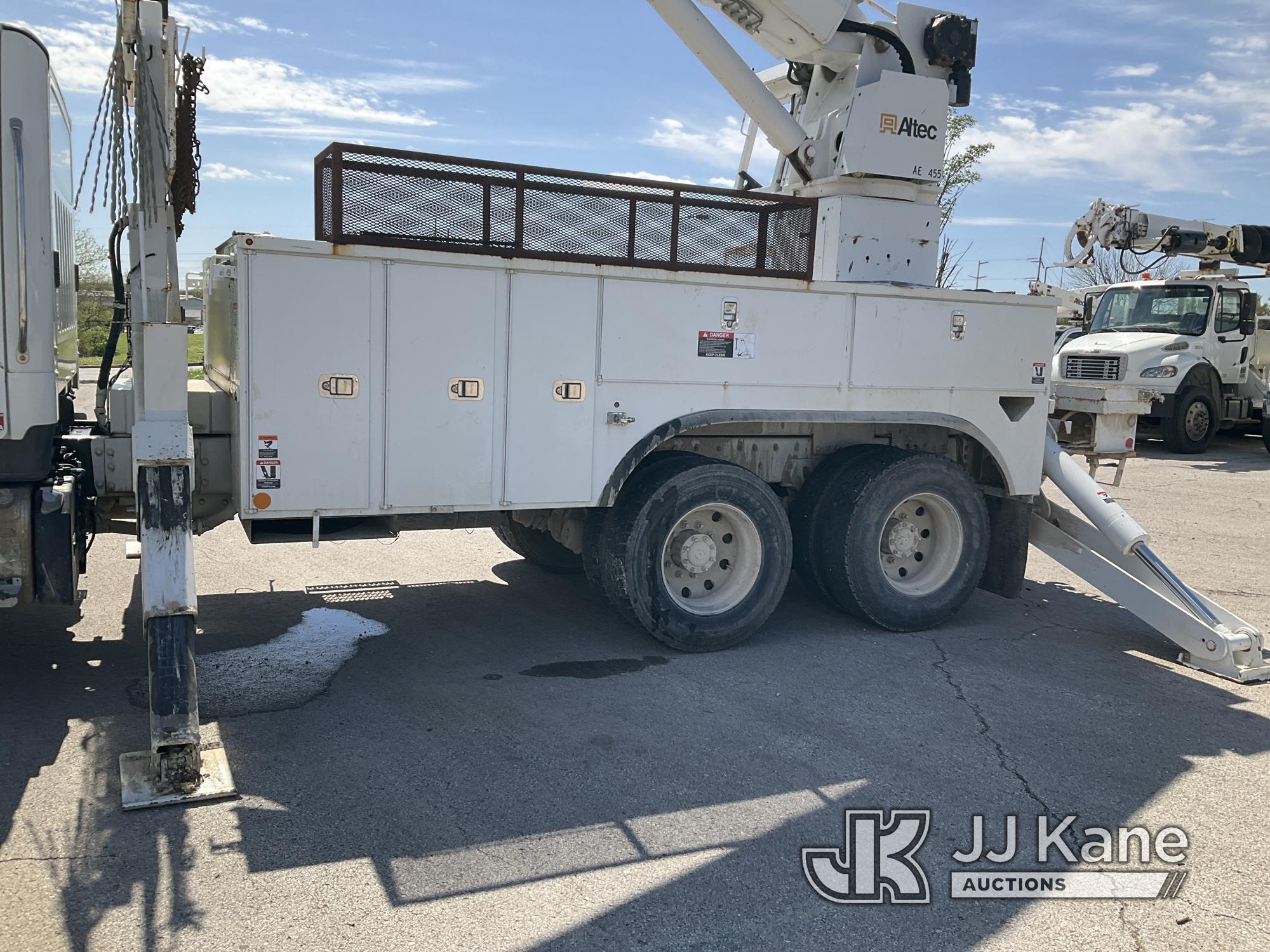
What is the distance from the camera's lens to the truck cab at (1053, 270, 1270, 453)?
18.7 metres

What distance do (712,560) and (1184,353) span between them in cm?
1568

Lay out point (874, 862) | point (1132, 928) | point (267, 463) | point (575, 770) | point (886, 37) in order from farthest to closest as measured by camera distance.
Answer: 1. point (886, 37)
2. point (267, 463)
3. point (575, 770)
4. point (874, 862)
5. point (1132, 928)

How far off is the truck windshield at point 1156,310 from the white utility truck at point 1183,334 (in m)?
0.02

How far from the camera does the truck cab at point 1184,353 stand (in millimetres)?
18703

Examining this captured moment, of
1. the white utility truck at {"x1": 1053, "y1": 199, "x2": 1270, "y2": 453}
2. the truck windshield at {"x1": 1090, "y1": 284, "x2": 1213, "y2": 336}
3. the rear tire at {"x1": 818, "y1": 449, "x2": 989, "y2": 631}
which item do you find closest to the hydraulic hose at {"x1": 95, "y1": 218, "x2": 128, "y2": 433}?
the rear tire at {"x1": 818, "y1": 449, "x2": 989, "y2": 631}

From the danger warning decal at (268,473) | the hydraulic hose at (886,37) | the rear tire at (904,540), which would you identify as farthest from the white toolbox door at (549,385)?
the hydraulic hose at (886,37)

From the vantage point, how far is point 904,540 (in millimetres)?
7367

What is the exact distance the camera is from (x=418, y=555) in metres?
9.05

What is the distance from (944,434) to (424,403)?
3.95 metres

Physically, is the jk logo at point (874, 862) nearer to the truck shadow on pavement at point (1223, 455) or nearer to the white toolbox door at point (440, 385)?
the white toolbox door at point (440, 385)

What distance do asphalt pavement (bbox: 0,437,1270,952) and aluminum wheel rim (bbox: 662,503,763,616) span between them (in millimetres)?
366

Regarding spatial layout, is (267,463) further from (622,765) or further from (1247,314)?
(1247,314)

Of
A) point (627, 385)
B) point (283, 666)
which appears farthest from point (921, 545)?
point (283, 666)

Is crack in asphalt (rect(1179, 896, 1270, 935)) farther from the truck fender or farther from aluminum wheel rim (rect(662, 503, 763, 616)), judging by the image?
the truck fender
